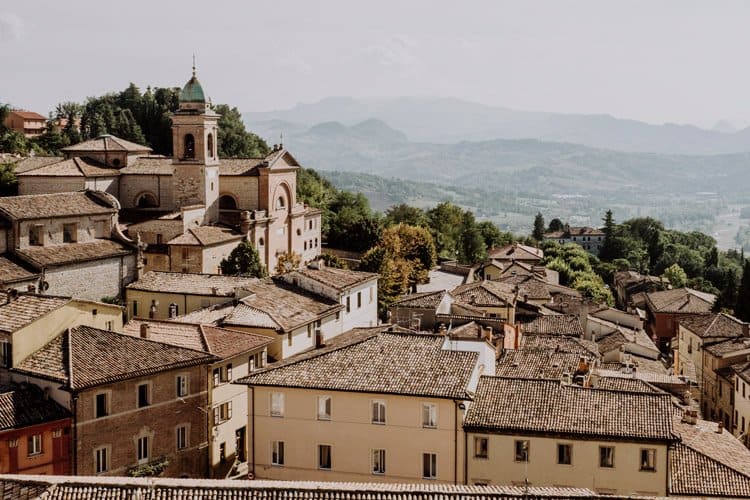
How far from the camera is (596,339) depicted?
57125 mm

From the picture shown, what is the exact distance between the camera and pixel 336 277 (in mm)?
44031

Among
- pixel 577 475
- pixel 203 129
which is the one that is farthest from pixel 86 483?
pixel 203 129

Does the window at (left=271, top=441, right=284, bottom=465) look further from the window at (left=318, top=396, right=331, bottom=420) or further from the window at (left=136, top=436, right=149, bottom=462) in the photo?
the window at (left=136, top=436, right=149, bottom=462)

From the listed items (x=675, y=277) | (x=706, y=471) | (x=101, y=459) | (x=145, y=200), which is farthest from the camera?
(x=675, y=277)

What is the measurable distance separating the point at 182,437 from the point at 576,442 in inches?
465

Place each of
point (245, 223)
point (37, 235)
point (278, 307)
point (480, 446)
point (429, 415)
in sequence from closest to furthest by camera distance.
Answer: point (480, 446) → point (429, 415) → point (278, 307) → point (37, 235) → point (245, 223)

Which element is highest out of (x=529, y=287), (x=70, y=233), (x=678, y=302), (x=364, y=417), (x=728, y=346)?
(x=70, y=233)

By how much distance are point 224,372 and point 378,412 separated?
6651mm

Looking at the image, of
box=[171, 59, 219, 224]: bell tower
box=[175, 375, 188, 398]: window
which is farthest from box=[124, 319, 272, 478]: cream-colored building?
box=[171, 59, 219, 224]: bell tower

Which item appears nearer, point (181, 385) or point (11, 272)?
point (181, 385)

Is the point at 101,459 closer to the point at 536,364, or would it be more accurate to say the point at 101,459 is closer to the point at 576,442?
the point at 576,442

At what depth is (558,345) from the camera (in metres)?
43.2

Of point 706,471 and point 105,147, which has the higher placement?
point 105,147

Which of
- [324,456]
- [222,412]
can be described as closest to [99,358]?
[222,412]
